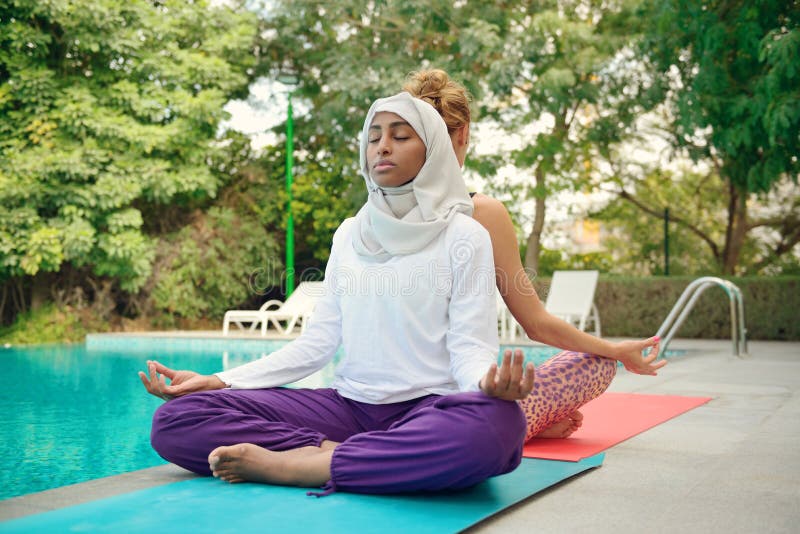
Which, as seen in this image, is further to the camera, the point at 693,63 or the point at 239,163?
the point at 239,163

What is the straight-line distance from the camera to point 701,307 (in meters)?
11.7

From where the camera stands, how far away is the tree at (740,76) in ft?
28.7

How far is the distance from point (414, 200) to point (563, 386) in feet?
3.21

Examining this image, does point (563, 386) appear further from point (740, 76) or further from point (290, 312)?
point (290, 312)

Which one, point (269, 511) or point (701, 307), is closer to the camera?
point (269, 511)

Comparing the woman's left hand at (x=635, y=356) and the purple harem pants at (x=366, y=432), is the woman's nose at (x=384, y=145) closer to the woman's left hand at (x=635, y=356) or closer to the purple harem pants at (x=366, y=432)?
the purple harem pants at (x=366, y=432)

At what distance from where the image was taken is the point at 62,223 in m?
12.9

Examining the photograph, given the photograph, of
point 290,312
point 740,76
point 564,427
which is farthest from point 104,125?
point 564,427

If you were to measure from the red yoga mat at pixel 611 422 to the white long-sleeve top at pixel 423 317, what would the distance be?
0.80 meters

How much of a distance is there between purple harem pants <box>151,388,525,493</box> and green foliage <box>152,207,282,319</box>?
1158 cm

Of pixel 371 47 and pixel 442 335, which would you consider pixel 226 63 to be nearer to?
pixel 371 47

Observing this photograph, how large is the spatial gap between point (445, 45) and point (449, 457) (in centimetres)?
1392

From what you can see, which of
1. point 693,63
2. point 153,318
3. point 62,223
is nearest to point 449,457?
point 693,63

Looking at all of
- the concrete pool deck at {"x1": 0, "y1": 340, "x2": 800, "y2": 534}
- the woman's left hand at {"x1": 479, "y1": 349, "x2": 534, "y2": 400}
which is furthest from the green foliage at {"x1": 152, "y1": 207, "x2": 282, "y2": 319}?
the woman's left hand at {"x1": 479, "y1": 349, "x2": 534, "y2": 400}
